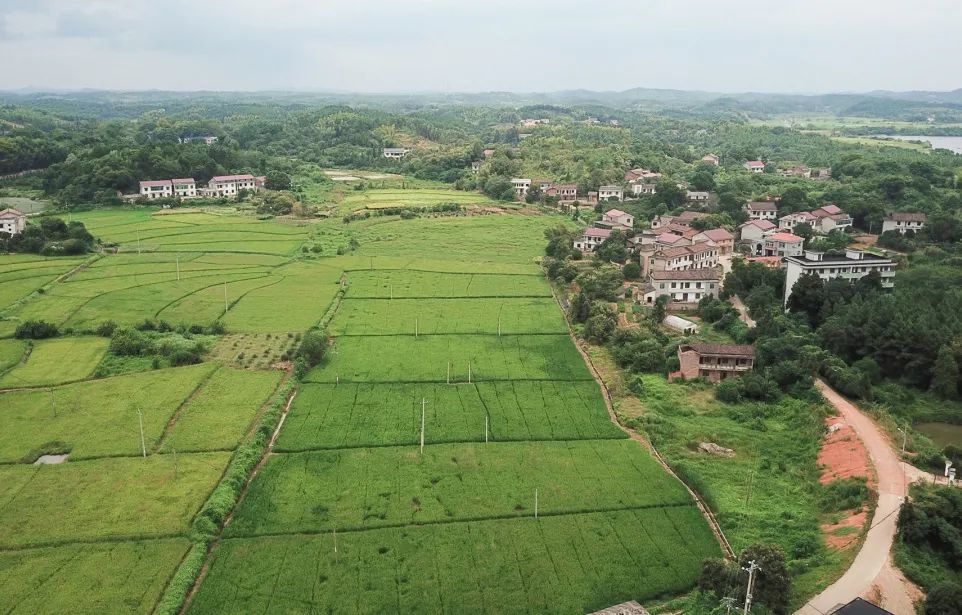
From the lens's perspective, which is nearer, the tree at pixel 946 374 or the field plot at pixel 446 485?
the field plot at pixel 446 485

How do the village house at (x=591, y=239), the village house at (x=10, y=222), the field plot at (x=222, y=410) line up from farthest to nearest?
1. the village house at (x=591, y=239)
2. the village house at (x=10, y=222)
3. the field plot at (x=222, y=410)

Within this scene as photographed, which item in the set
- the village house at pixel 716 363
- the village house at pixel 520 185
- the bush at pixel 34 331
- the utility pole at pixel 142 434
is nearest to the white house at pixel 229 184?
the village house at pixel 520 185

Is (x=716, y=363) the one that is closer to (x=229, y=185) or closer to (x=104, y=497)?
(x=104, y=497)

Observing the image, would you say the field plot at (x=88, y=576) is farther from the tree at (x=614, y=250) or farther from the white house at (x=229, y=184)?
the white house at (x=229, y=184)

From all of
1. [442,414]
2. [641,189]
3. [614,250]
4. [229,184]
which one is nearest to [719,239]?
[614,250]

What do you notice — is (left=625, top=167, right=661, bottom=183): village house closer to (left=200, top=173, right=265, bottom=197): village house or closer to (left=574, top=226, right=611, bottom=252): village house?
(left=574, top=226, right=611, bottom=252): village house

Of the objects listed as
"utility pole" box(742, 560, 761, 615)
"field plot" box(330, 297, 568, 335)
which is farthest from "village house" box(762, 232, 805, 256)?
"utility pole" box(742, 560, 761, 615)
